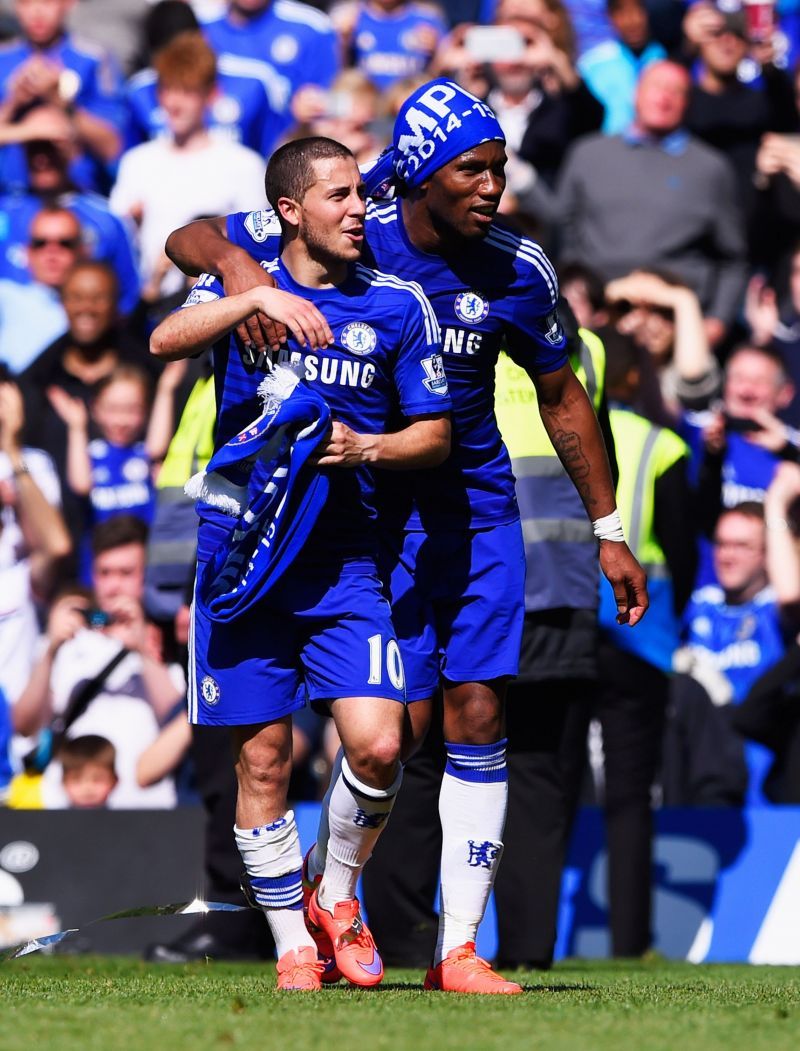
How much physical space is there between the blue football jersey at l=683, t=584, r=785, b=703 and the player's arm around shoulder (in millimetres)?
5893

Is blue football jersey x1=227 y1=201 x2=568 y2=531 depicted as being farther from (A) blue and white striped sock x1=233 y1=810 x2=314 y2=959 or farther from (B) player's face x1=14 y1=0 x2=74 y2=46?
(B) player's face x1=14 y1=0 x2=74 y2=46

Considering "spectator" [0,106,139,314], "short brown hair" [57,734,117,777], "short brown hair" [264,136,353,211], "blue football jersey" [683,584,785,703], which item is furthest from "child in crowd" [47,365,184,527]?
"short brown hair" [264,136,353,211]

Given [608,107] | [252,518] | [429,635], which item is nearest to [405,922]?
[429,635]

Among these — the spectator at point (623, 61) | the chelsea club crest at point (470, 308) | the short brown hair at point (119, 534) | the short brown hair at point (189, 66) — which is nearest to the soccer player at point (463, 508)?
the chelsea club crest at point (470, 308)

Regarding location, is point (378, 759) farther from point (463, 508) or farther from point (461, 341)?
point (461, 341)

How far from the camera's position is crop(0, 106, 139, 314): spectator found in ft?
40.1

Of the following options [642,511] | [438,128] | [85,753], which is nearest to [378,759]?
[438,128]

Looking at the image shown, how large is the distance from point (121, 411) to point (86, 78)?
3.55m

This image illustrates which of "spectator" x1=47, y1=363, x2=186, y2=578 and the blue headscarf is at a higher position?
the blue headscarf

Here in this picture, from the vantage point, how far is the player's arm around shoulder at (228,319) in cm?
519

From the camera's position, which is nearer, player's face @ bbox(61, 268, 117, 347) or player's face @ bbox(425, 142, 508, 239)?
player's face @ bbox(425, 142, 508, 239)

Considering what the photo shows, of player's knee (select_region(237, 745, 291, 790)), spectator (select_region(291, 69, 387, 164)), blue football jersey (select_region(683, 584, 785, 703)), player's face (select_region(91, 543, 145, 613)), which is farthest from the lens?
spectator (select_region(291, 69, 387, 164))

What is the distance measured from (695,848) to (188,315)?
14.7ft

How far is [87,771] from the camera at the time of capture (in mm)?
9398
